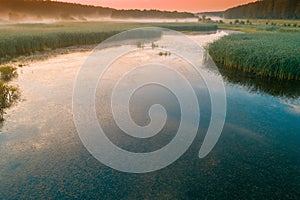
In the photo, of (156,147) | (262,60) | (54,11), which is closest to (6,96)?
(156,147)

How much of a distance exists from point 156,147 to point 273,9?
16818cm

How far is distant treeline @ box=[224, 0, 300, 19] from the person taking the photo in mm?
132625

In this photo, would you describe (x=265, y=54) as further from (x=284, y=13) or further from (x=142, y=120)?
(x=284, y=13)

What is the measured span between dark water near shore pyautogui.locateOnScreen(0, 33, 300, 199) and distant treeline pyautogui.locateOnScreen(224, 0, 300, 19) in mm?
143576

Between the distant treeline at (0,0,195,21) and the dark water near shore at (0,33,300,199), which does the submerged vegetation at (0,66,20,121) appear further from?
the distant treeline at (0,0,195,21)

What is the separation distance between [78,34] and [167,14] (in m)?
162

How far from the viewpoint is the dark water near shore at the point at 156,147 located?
19.7ft

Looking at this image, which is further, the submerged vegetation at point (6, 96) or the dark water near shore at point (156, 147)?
the submerged vegetation at point (6, 96)

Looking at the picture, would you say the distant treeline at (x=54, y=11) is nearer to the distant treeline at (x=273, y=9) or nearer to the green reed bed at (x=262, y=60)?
the distant treeline at (x=273, y=9)

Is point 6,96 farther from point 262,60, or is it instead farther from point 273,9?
point 273,9

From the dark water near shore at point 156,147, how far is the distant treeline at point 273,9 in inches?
5653

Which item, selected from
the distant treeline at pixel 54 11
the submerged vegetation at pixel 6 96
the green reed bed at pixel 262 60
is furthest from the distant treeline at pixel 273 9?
the submerged vegetation at pixel 6 96

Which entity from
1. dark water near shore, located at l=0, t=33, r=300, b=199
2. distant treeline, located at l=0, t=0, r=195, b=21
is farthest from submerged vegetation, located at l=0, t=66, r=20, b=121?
distant treeline, located at l=0, t=0, r=195, b=21

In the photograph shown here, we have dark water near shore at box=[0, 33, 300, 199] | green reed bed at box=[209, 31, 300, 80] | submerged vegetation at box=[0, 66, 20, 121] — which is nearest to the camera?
dark water near shore at box=[0, 33, 300, 199]
